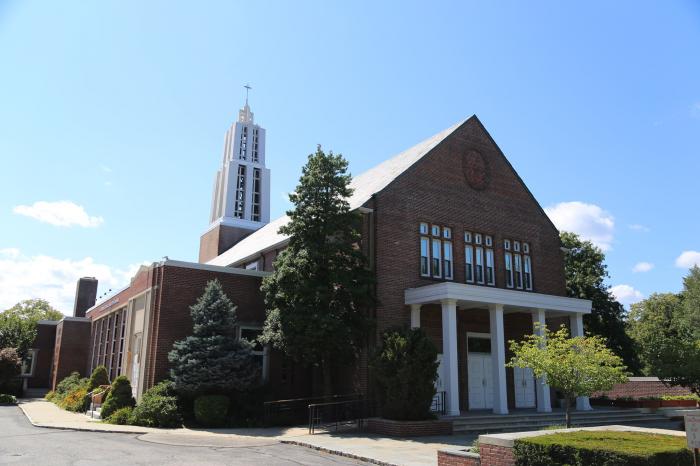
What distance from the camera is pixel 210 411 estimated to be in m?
19.5

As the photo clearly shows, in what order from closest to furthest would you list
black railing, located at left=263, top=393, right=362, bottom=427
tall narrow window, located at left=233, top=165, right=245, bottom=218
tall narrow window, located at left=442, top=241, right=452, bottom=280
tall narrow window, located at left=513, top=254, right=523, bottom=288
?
black railing, located at left=263, top=393, right=362, bottom=427 → tall narrow window, located at left=442, top=241, right=452, bottom=280 → tall narrow window, located at left=513, top=254, right=523, bottom=288 → tall narrow window, located at left=233, top=165, right=245, bottom=218

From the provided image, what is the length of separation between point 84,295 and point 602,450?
46.1 metres

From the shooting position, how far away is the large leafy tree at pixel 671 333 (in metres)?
21.0

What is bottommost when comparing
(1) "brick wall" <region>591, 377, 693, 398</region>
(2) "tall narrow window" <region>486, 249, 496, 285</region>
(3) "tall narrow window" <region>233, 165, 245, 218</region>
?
(1) "brick wall" <region>591, 377, 693, 398</region>

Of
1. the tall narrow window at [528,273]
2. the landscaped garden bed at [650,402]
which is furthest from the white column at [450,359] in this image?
the landscaped garden bed at [650,402]

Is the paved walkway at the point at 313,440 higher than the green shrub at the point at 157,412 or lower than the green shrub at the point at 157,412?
lower

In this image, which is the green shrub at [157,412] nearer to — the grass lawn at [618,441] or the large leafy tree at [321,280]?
the large leafy tree at [321,280]

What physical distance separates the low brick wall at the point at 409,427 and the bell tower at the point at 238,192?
29161 mm

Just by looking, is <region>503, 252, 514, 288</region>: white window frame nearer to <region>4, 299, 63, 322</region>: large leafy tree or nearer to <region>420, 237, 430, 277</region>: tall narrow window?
<region>420, 237, 430, 277</region>: tall narrow window

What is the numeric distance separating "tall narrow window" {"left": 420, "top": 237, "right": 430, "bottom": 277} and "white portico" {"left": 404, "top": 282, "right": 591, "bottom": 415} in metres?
1.57

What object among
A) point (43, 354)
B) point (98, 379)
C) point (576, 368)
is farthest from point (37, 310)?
point (576, 368)

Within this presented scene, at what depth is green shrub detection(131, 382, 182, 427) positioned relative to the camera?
63.6ft

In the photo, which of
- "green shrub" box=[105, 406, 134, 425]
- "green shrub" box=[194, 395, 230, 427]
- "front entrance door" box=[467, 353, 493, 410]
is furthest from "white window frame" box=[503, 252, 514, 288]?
"green shrub" box=[105, 406, 134, 425]

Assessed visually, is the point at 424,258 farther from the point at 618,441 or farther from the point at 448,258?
the point at 618,441
